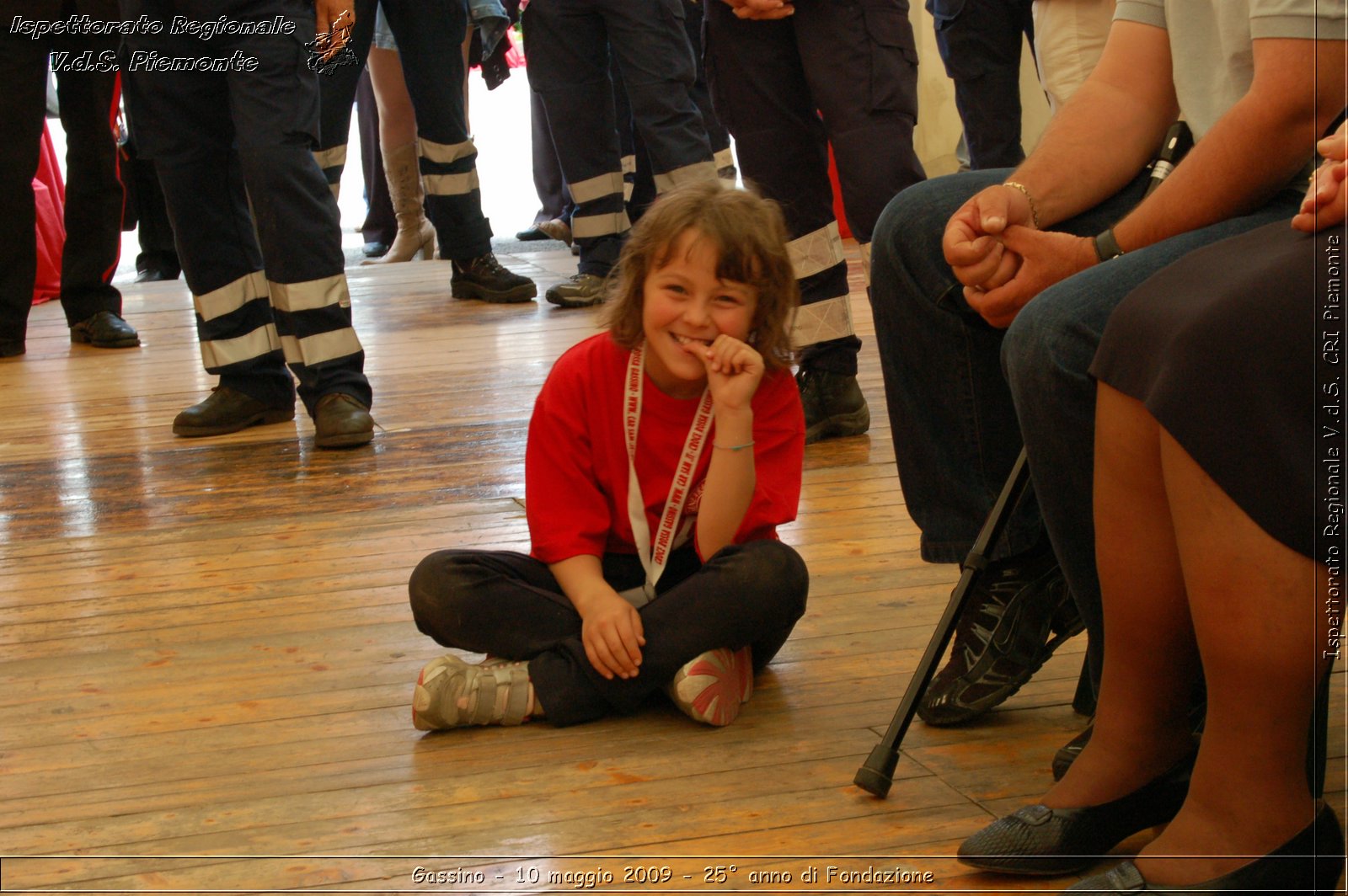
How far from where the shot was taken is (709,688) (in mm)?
1600

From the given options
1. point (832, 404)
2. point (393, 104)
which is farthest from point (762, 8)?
point (393, 104)

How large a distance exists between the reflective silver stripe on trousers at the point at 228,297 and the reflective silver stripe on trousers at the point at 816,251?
1.19m

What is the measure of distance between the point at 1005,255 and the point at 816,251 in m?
1.47

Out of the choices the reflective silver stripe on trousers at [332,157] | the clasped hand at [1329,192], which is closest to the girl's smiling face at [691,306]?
the clasped hand at [1329,192]

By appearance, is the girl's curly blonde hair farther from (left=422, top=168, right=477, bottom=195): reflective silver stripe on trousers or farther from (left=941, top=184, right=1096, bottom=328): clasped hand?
(left=422, top=168, right=477, bottom=195): reflective silver stripe on trousers

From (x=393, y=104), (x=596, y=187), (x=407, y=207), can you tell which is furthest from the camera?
(x=407, y=207)

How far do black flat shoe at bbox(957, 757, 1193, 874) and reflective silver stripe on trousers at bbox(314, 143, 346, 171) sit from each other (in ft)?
11.4

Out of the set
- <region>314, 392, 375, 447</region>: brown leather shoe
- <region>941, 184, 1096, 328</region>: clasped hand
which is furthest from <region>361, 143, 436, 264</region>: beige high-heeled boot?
<region>941, 184, 1096, 328</region>: clasped hand

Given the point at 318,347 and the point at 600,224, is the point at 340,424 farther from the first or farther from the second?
the point at 600,224

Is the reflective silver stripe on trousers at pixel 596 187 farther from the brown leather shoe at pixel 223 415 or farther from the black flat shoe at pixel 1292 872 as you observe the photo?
the black flat shoe at pixel 1292 872

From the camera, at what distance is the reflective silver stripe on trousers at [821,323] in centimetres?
288

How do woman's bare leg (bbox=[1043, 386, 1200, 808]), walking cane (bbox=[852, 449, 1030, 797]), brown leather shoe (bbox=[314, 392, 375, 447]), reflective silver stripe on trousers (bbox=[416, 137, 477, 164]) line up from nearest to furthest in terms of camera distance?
woman's bare leg (bbox=[1043, 386, 1200, 808]), walking cane (bbox=[852, 449, 1030, 797]), brown leather shoe (bbox=[314, 392, 375, 447]), reflective silver stripe on trousers (bbox=[416, 137, 477, 164])

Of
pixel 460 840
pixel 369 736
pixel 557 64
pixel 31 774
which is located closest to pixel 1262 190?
pixel 460 840

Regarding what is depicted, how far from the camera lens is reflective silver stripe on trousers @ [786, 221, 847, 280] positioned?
2.91 meters
